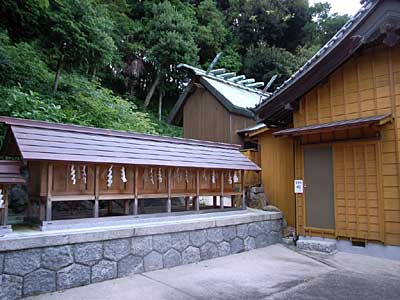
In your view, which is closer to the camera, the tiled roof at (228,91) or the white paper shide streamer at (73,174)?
the white paper shide streamer at (73,174)

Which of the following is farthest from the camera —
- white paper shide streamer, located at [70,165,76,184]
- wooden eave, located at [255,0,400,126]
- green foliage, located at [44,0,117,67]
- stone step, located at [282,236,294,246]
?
green foliage, located at [44,0,117,67]

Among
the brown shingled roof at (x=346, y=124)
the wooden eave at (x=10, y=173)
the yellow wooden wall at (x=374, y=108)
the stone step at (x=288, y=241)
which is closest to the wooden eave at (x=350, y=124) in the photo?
the brown shingled roof at (x=346, y=124)

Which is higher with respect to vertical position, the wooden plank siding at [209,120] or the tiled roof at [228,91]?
the tiled roof at [228,91]

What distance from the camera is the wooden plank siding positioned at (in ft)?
44.4

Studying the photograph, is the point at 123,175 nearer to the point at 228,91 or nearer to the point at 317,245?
the point at 317,245

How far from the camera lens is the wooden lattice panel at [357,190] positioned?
6.24 metres

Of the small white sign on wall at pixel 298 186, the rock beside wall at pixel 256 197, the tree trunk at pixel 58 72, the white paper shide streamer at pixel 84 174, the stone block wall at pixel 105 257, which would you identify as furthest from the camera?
the tree trunk at pixel 58 72

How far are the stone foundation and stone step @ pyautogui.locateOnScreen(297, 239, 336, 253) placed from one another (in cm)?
116

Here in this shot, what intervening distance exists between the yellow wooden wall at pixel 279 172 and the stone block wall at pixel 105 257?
202 cm

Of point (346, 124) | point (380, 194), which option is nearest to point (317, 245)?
point (380, 194)

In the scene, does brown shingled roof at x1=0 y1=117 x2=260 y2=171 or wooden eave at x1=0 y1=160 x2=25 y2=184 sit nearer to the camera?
wooden eave at x1=0 y1=160 x2=25 y2=184

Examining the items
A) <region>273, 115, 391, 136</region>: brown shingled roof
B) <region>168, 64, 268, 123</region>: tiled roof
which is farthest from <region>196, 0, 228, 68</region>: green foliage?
<region>273, 115, 391, 136</region>: brown shingled roof

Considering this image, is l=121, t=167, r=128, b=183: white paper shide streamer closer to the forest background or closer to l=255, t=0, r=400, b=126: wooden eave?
the forest background

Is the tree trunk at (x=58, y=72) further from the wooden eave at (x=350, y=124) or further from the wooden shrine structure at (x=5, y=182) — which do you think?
the wooden eave at (x=350, y=124)
